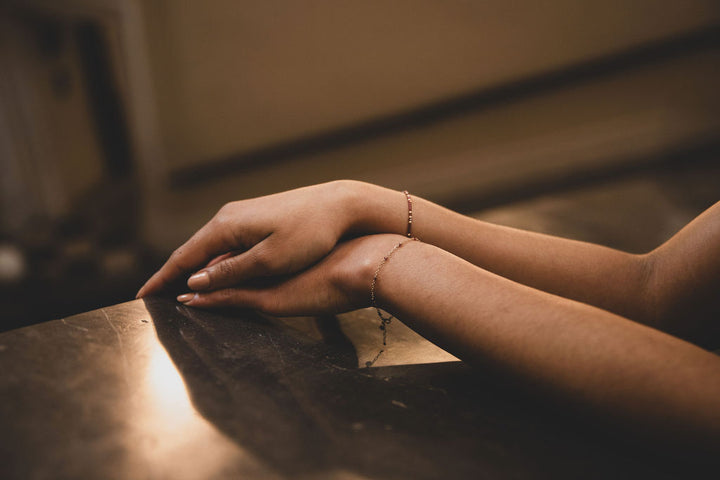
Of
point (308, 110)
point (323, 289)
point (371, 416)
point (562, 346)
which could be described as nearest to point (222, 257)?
point (323, 289)

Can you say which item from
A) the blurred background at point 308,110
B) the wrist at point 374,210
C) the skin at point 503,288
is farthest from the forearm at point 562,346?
the blurred background at point 308,110

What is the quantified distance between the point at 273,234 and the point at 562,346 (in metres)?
0.34

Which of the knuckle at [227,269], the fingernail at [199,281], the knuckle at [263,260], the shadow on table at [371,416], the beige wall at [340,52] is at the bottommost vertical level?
the shadow on table at [371,416]

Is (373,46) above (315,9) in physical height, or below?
below

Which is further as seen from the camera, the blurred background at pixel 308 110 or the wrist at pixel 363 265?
the blurred background at pixel 308 110

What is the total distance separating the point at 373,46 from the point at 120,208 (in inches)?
51.8

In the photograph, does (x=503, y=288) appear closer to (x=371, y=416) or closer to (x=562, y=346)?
(x=562, y=346)

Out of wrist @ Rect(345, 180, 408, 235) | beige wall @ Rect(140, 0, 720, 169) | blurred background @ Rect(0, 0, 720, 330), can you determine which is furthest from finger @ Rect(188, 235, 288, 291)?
beige wall @ Rect(140, 0, 720, 169)

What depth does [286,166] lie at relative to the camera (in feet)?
6.06

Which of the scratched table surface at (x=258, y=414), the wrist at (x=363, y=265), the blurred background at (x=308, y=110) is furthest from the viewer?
the blurred background at (x=308, y=110)

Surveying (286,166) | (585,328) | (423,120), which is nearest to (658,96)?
(423,120)

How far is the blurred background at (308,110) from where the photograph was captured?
1.60 meters

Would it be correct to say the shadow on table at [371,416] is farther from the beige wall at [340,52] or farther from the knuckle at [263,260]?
the beige wall at [340,52]

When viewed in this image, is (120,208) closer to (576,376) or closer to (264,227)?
(264,227)
